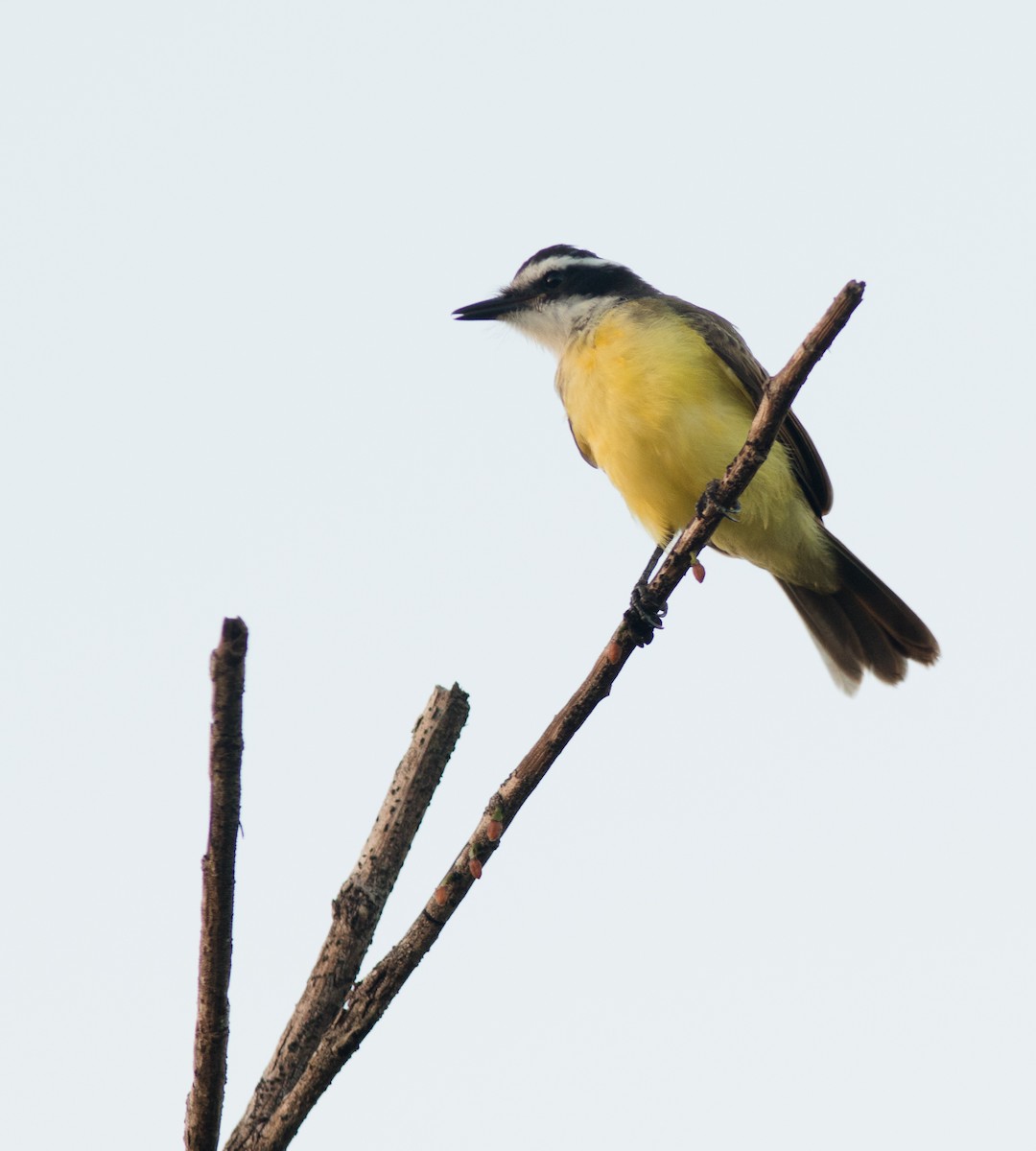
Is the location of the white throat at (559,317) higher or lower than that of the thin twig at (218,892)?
higher

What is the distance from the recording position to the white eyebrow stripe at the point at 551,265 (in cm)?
774

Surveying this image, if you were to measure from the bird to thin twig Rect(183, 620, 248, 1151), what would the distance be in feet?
9.45

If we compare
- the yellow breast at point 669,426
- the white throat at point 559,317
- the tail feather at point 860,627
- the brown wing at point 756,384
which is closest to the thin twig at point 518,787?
the yellow breast at point 669,426

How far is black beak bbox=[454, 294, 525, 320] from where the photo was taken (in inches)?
308

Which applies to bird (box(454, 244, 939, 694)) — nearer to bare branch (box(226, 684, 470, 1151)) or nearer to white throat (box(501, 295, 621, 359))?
white throat (box(501, 295, 621, 359))

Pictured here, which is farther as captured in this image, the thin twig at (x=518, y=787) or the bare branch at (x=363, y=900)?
the bare branch at (x=363, y=900)

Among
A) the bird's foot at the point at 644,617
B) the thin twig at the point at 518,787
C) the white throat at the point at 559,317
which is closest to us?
the thin twig at the point at 518,787

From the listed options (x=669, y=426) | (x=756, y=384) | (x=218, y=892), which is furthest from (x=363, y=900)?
(x=756, y=384)

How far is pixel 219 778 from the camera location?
2.38 m

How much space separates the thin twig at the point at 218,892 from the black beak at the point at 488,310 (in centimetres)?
572

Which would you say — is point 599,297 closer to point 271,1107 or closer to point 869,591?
point 869,591

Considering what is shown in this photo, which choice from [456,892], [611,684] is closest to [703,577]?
[611,684]

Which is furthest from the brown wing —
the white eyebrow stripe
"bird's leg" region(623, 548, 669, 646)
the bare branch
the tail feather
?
the bare branch

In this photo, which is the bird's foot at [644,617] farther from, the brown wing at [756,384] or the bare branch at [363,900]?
the brown wing at [756,384]
